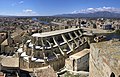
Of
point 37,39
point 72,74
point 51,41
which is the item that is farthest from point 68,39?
point 72,74

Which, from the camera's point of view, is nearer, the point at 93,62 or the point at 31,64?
the point at 93,62

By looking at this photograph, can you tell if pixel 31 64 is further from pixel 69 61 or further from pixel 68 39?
pixel 68 39

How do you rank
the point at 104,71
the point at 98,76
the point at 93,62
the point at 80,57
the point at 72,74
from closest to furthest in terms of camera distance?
the point at 104,71 < the point at 98,76 < the point at 93,62 < the point at 72,74 < the point at 80,57

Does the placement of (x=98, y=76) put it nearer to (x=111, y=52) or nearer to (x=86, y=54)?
(x=111, y=52)

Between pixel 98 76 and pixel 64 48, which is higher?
pixel 98 76

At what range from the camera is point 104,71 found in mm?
4992

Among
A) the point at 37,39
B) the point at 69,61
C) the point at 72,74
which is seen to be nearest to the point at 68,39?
the point at 37,39

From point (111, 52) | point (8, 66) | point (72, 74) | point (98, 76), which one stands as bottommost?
point (72, 74)

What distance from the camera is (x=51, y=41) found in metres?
32.9

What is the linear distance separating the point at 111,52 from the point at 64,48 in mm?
27108

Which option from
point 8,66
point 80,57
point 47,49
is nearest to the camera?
point 8,66

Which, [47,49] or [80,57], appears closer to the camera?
[80,57]

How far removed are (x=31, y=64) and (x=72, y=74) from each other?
5.88 meters

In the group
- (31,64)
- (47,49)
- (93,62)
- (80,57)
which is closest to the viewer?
(93,62)
